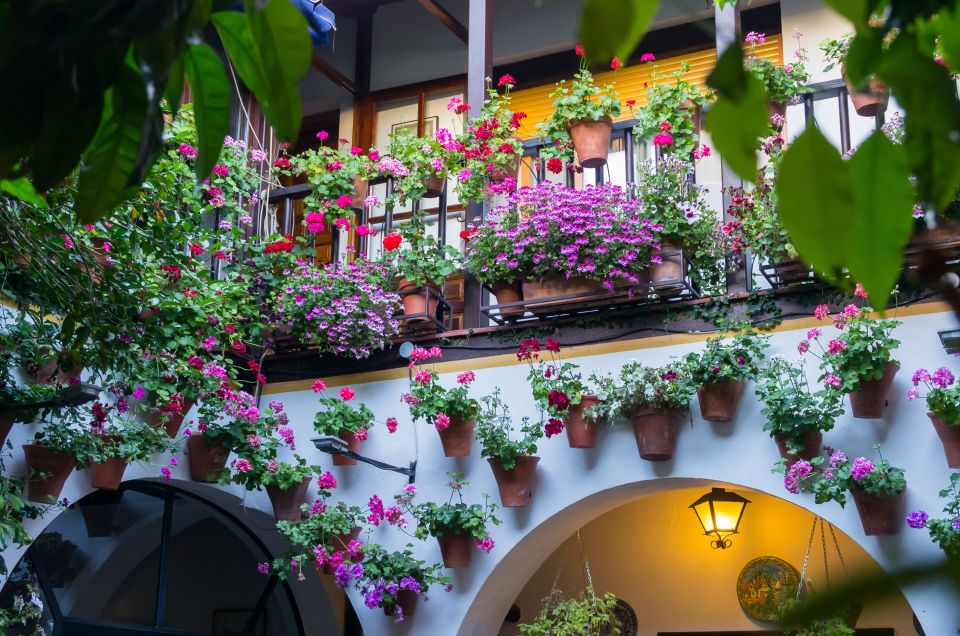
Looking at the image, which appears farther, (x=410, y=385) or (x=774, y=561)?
(x=774, y=561)

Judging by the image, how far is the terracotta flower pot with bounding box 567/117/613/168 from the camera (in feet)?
19.1

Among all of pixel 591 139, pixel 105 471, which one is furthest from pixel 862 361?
pixel 105 471

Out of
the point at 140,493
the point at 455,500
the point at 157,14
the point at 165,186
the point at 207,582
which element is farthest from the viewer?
the point at 207,582

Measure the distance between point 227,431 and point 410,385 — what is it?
3.14ft

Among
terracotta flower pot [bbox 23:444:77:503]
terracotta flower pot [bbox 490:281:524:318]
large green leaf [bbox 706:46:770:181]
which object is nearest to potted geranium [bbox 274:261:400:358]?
terracotta flower pot [bbox 490:281:524:318]

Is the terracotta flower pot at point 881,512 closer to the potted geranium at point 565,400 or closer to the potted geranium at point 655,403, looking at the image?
the potted geranium at point 655,403

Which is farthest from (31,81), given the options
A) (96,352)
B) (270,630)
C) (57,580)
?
(270,630)

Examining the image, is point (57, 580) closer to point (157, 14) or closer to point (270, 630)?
point (270, 630)

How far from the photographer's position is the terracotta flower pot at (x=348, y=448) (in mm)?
5824

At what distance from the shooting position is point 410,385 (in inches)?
231

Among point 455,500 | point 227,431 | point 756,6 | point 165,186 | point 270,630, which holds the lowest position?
point 270,630

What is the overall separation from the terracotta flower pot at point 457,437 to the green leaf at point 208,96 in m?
4.88

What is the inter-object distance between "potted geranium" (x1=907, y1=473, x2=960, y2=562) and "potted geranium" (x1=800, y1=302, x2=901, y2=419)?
41cm

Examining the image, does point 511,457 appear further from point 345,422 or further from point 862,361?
point 862,361
